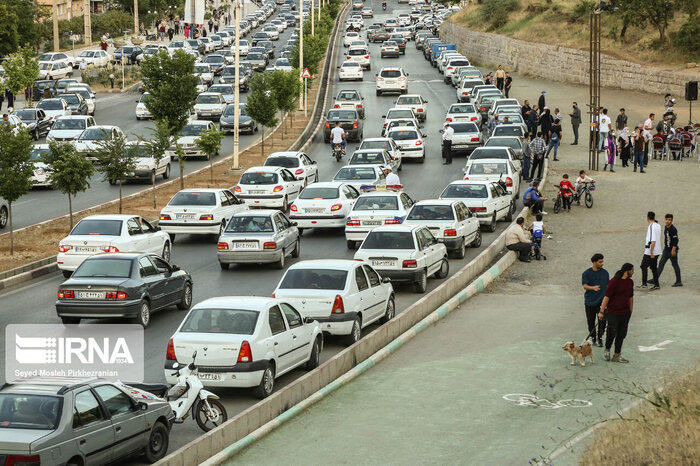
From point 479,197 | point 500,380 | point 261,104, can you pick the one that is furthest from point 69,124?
point 500,380

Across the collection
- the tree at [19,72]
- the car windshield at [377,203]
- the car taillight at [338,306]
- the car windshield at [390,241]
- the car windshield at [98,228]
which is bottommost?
the car taillight at [338,306]

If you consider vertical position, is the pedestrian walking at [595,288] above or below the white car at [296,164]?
below

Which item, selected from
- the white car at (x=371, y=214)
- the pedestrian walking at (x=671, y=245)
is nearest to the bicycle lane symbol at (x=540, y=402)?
the pedestrian walking at (x=671, y=245)

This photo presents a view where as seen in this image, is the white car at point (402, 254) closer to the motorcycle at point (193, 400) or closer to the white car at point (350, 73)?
the motorcycle at point (193, 400)

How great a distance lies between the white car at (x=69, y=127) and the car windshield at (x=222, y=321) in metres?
31.5

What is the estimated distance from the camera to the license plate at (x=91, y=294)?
61.7ft

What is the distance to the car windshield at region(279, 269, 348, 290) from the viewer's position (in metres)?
18.2

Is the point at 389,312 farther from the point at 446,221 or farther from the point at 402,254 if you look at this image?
the point at 446,221

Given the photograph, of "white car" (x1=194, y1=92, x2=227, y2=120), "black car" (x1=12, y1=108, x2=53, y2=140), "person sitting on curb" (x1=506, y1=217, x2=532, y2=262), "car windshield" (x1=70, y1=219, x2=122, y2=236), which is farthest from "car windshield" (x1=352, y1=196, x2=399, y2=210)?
"white car" (x1=194, y1=92, x2=227, y2=120)

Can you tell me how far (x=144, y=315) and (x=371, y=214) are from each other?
9.31 metres

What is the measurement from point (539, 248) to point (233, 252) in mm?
7424

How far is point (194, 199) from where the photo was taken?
2842cm

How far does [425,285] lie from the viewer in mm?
22625

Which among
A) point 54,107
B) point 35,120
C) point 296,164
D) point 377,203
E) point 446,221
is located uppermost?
point 54,107
